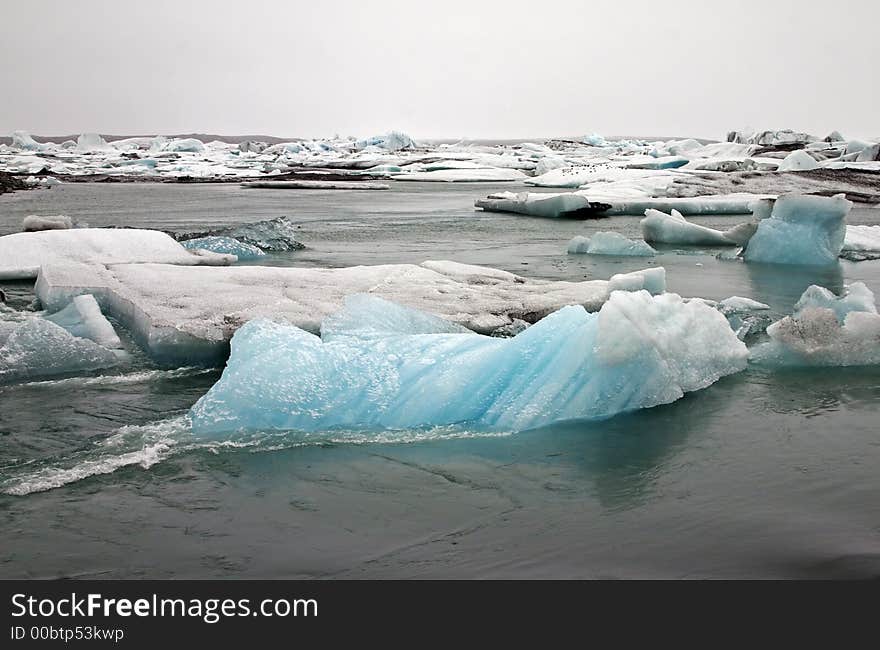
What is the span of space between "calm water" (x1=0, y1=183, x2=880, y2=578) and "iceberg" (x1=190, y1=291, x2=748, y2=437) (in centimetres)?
15

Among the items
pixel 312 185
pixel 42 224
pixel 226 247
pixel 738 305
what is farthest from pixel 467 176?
pixel 738 305

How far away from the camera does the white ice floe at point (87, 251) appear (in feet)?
27.2

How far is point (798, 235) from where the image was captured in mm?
10336

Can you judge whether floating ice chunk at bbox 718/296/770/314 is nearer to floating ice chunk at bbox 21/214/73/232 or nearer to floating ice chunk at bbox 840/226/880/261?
floating ice chunk at bbox 840/226/880/261

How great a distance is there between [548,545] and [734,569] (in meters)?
0.64

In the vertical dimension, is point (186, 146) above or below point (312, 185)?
above

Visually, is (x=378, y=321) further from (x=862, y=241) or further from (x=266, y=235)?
(x=862, y=241)

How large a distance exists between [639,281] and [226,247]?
5221mm

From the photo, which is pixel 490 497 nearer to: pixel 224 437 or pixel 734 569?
pixel 734 569

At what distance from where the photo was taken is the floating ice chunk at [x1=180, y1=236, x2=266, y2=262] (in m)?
9.97

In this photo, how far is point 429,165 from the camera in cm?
3428

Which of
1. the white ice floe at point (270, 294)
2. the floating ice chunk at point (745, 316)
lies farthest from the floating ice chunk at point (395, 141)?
the floating ice chunk at point (745, 316)

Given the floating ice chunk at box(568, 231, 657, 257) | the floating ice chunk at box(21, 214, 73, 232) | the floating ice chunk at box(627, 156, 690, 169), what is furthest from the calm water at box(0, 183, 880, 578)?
the floating ice chunk at box(627, 156, 690, 169)

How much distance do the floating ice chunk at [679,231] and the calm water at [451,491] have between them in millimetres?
6653
